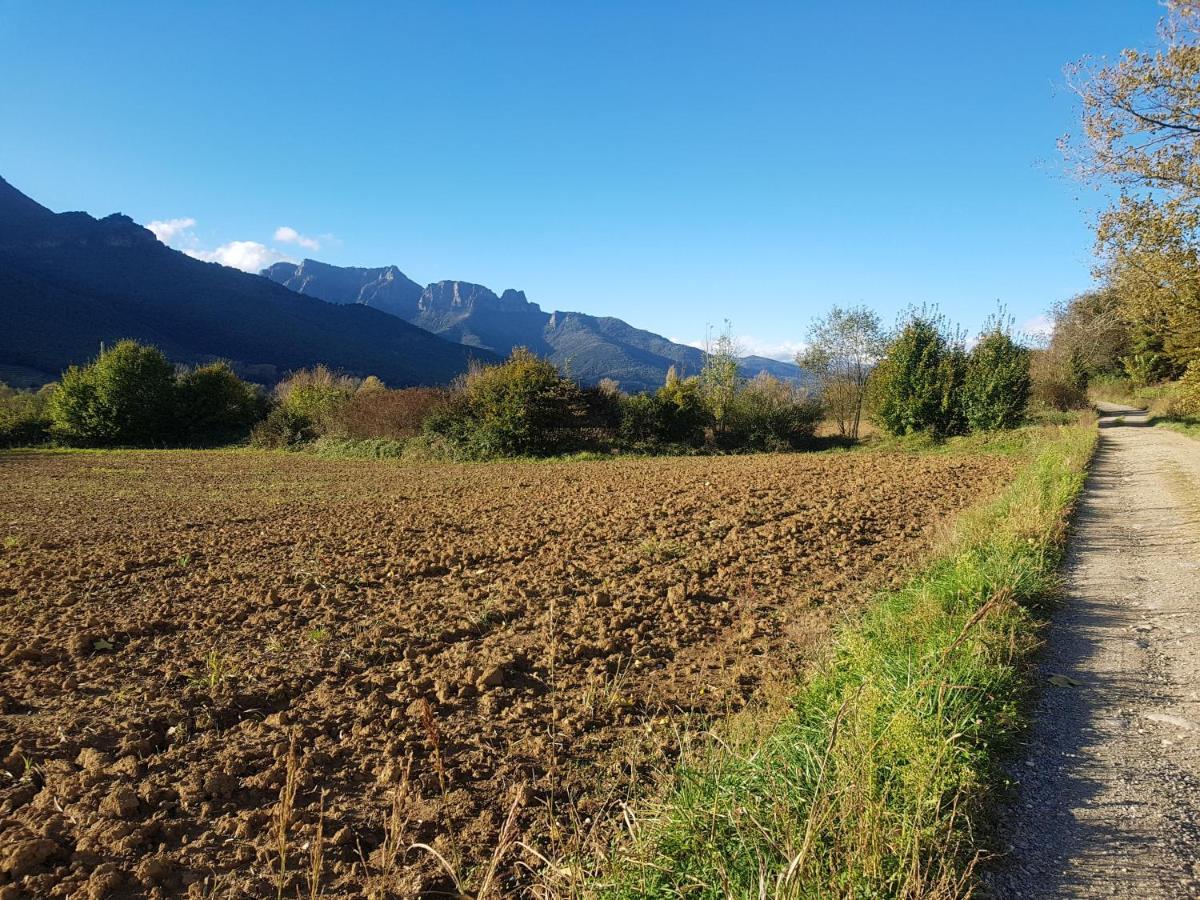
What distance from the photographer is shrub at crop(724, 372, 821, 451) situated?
28.9 metres

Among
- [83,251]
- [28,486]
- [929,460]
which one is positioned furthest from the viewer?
[83,251]

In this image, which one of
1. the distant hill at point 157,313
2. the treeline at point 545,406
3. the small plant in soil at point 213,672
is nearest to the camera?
the small plant in soil at point 213,672

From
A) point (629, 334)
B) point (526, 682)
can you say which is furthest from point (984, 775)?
point (629, 334)

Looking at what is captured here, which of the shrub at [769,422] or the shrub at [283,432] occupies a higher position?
the shrub at [769,422]

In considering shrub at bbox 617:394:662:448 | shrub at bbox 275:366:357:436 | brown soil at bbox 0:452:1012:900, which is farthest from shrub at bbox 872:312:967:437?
shrub at bbox 275:366:357:436

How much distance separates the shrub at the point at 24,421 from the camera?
109ft

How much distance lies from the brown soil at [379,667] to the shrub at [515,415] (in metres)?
13.0

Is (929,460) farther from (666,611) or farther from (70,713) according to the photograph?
(70,713)

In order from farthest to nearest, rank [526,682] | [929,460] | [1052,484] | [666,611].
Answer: [929,460], [1052,484], [666,611], [526,682]

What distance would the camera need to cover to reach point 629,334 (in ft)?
641

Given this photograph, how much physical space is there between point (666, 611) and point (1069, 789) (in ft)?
13.3

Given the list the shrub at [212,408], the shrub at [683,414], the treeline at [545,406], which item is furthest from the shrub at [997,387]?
the shrub at [212,408]

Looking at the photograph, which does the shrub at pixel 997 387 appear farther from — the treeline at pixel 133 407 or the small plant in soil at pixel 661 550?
the treeline at pixel 133 407

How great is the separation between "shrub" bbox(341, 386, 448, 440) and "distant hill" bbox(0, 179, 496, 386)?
45.1m
